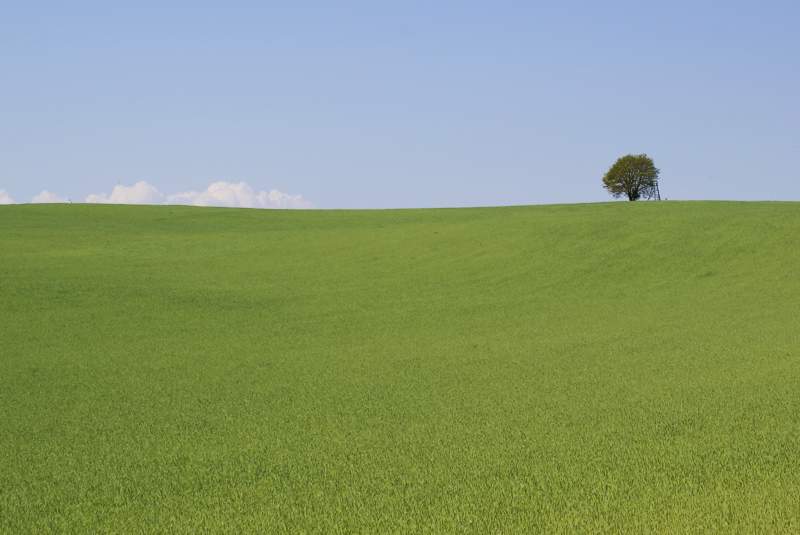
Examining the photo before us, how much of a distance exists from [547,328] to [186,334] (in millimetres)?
5333

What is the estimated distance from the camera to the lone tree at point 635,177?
5088 centimetres

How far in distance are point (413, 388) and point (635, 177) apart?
4461cm

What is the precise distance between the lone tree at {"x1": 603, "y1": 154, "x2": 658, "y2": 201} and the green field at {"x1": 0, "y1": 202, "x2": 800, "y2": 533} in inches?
1140

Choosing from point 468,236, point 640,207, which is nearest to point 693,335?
point 468,236

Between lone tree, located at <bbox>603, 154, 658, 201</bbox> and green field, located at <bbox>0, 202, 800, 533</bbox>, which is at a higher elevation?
lone tree, located at <bbox>603, 154, 658, 201</bbox>

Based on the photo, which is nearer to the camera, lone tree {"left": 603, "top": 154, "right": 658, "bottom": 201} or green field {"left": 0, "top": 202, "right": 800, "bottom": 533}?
green field {"left": 0, "top": 202, "right": 800, "bottom": 533}

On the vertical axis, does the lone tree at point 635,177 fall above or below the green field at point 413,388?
above

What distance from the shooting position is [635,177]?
50969 mm

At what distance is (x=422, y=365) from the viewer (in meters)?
10.3

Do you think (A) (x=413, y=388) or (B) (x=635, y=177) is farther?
(B) (x=635, y=177)

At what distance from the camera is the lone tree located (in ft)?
167

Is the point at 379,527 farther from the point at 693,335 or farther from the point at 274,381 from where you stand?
the point at 693,335

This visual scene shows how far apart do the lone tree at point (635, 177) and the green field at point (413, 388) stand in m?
29.0

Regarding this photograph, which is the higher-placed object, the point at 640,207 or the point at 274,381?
the point at 640,207
